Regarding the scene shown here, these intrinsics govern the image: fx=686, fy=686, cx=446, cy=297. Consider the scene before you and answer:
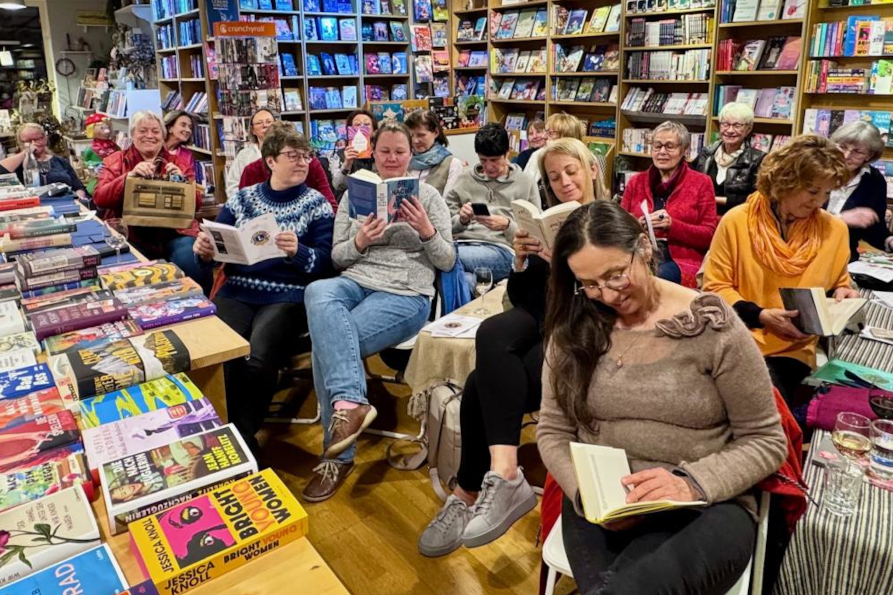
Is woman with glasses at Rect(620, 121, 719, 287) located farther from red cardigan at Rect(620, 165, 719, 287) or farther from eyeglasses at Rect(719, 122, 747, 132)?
eyeglasses at Rect(719, 122, 747, 132)

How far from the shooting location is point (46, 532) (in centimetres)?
115

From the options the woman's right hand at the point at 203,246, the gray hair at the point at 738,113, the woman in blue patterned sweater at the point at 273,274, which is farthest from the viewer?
the gray hair at the point at 738,113

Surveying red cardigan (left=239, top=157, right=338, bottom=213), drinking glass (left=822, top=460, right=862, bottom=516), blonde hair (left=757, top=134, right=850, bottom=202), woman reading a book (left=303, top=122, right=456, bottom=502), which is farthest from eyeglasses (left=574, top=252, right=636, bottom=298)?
red cardigan (left=239, top=157, right=338, bottom=213)

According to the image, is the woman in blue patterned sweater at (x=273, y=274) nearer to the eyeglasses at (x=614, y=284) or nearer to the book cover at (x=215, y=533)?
the book cover at (x=215, y=533)

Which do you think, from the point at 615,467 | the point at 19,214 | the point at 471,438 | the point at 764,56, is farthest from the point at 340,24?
the point at 615,467

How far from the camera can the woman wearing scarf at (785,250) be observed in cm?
214

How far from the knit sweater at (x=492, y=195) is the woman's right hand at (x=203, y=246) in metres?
→ 1.28

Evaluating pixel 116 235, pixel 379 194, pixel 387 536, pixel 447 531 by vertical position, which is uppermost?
pixel 379 194

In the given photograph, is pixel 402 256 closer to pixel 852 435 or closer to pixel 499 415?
pixel 499 415

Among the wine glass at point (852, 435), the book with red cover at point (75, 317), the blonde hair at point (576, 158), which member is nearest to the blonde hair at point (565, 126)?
the blonde hair at point (576, 158)

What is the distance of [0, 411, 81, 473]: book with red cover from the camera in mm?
1352

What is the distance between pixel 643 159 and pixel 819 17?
1.90 meters

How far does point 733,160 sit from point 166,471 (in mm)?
3979

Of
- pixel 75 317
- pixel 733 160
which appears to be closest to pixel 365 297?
pixel 75 317
